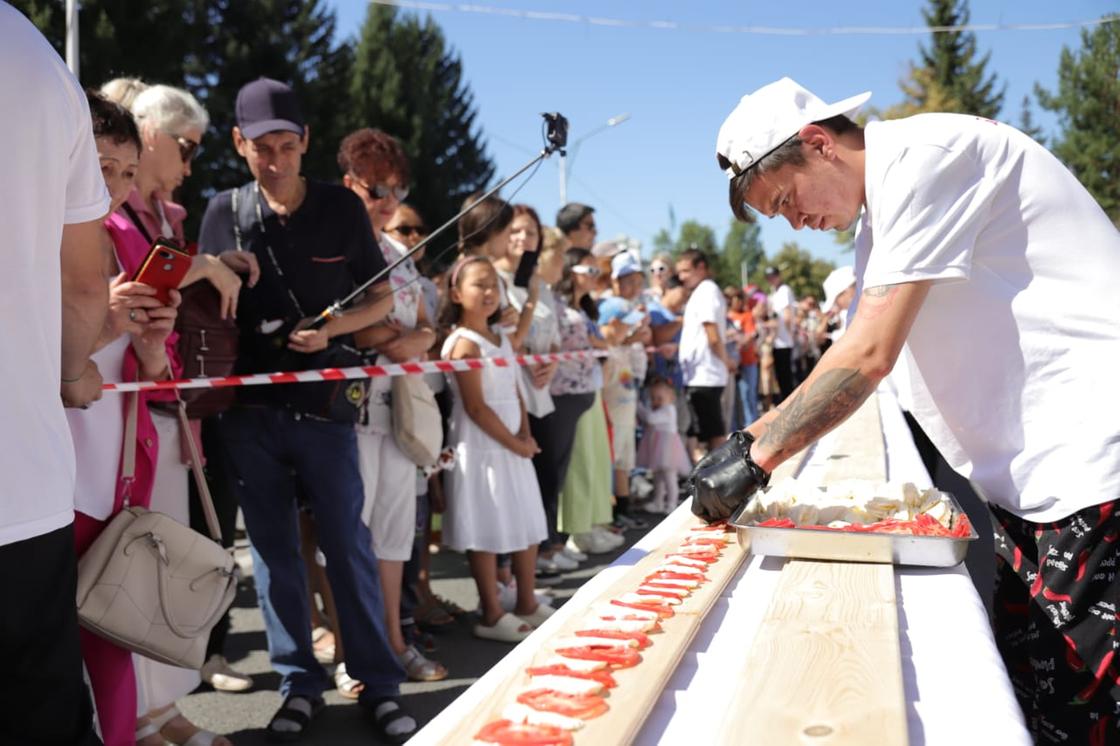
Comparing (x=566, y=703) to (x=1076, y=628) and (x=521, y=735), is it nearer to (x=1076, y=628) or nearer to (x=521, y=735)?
(x=521, y=735)

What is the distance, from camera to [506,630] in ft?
15.2

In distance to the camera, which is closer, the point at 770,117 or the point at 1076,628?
the point at 1076,628

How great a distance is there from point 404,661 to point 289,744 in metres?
Result: 0.79

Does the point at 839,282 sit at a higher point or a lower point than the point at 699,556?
higher

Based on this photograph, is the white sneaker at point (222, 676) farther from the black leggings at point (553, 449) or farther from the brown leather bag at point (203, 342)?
the black leggings at point (553, 449)

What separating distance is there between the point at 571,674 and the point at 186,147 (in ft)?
10.0

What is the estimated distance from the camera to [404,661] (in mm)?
4176

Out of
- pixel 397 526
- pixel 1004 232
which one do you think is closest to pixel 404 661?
pixel 397 526

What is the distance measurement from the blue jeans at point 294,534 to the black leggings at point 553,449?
2.24 meters

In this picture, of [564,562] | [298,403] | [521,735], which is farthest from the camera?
[564,562]

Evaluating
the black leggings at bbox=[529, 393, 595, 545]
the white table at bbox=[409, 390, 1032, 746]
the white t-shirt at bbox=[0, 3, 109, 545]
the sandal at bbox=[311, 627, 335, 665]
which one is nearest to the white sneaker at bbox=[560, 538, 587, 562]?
the black leggings at bbox=[529, 393, 595, 545]

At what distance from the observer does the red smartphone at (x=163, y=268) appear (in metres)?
2.76

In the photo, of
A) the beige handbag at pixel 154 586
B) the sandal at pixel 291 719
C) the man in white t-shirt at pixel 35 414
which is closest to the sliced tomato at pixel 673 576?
the man in white t-shirt at pixel 35 414

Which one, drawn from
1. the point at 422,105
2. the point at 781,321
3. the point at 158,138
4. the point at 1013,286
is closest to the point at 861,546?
the point at 1013,286
